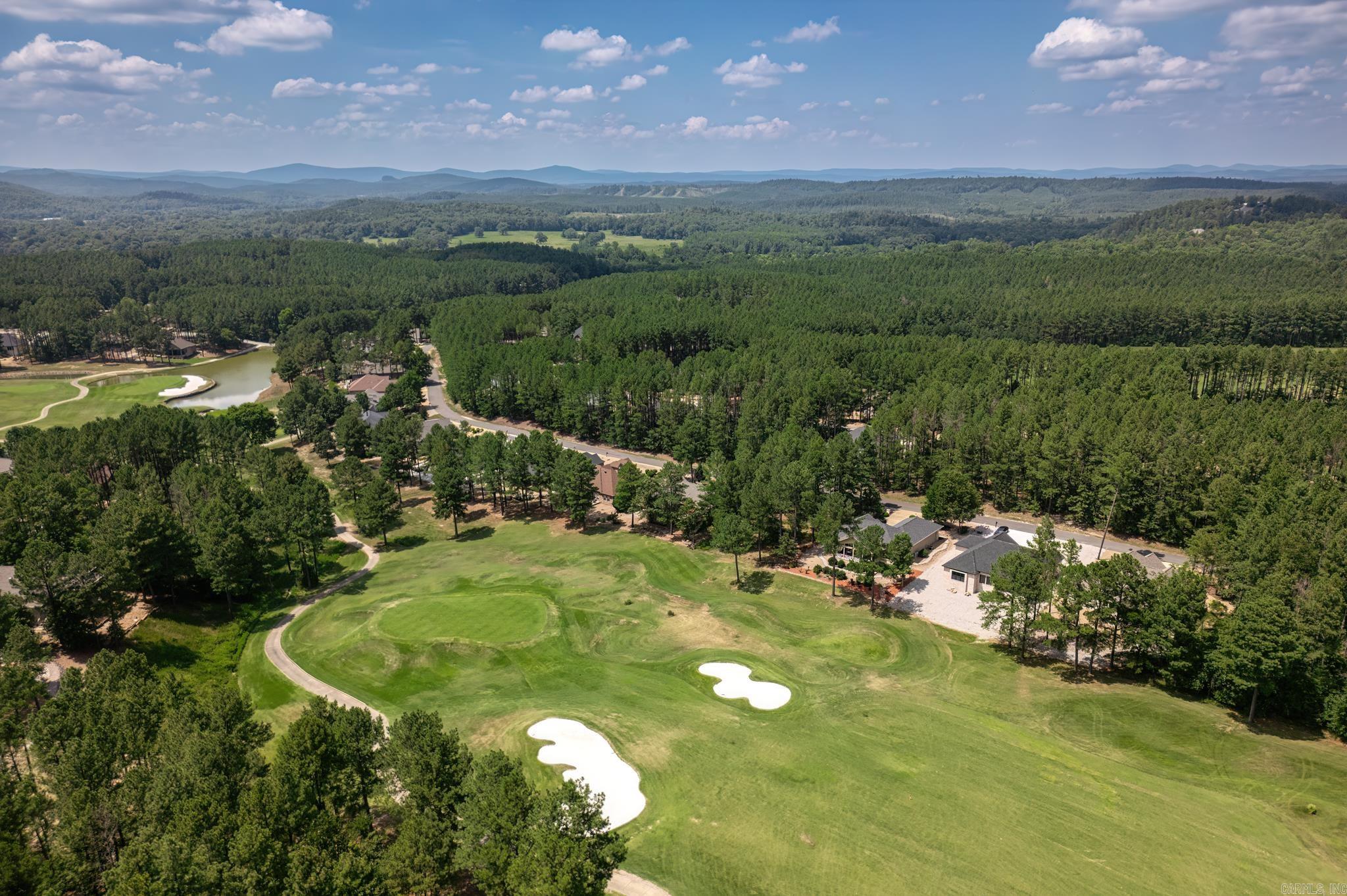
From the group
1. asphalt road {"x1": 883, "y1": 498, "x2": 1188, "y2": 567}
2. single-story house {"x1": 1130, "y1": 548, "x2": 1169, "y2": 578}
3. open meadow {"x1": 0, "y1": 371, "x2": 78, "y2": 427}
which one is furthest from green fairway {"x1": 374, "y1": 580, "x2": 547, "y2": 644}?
open meadow {"x1": 0, "y1": 371, "x2": 78, "y2": 427}

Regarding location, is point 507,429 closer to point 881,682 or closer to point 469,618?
point 469,618

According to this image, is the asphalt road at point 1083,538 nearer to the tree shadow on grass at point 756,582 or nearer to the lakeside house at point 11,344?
the tree shadow on grass at point 756,582

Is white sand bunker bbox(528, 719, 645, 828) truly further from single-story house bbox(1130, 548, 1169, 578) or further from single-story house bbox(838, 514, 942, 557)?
single-story house bbox(1130, 548, 1169, 578)

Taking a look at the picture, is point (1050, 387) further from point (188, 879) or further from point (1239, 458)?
point (188, 879)

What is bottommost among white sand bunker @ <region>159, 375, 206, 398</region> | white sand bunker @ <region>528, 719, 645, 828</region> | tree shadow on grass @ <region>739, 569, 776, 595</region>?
tree shadow on grass @ <region>739, 569, 776, 595</region>

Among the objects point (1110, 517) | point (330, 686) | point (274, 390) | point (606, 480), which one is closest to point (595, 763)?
point (330, 686)

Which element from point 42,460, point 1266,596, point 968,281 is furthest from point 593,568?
point 968,281

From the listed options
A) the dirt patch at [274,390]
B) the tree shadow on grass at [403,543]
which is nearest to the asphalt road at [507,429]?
the tree shadow on grass at [403,543]
